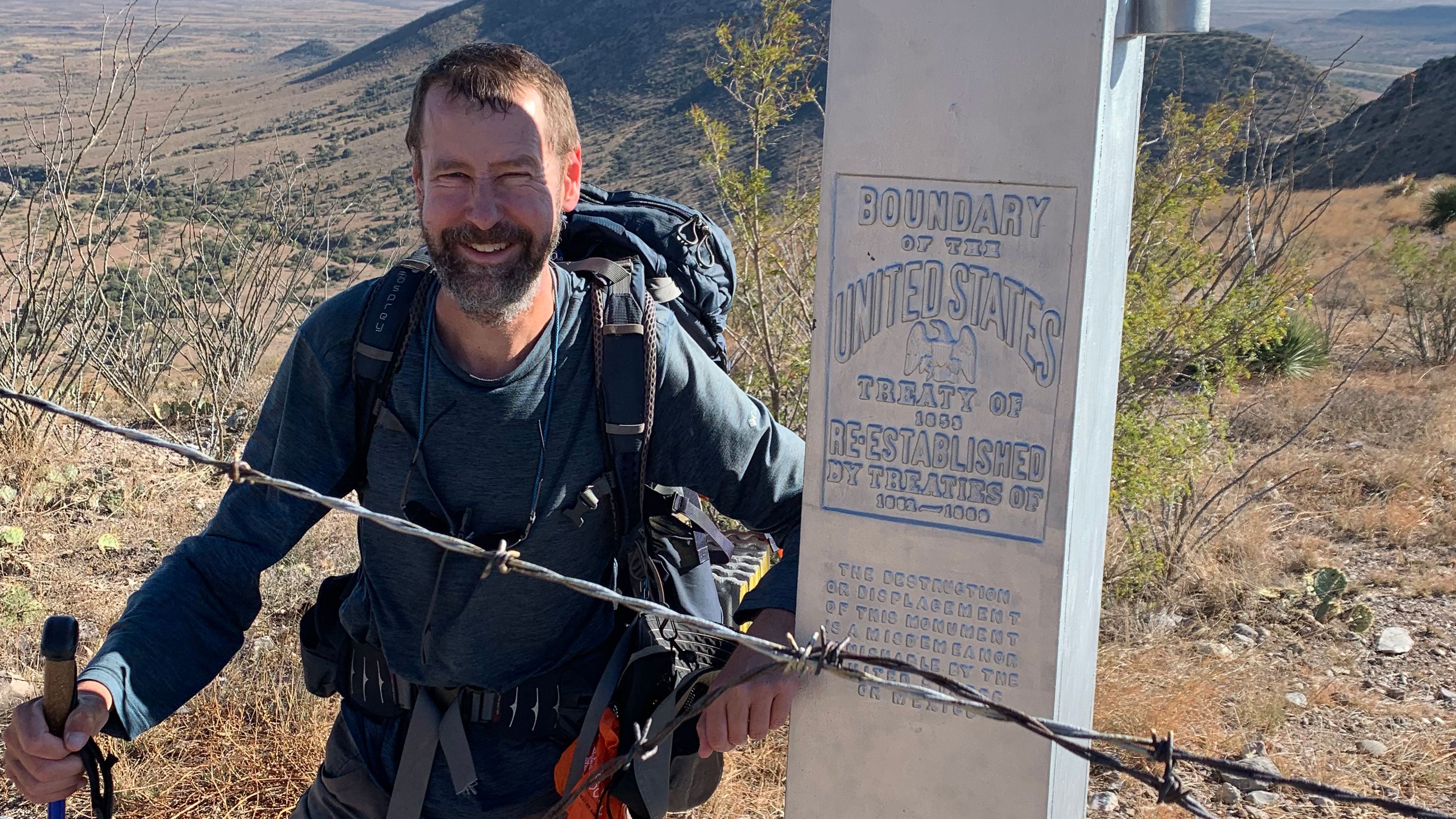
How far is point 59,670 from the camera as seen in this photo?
5.73ft

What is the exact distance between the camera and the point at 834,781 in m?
1.96

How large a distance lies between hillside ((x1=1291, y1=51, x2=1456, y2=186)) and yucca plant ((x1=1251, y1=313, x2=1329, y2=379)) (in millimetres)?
21338

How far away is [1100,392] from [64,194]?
5210mm

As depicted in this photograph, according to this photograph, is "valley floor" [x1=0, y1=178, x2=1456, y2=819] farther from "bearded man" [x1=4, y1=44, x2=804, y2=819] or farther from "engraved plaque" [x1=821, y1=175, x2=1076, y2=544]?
"engraved plaque" [x1=821, y1=175, x2=1076, y2=544]

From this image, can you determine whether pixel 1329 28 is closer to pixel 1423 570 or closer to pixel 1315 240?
pixel 1315 240

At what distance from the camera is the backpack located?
208cm

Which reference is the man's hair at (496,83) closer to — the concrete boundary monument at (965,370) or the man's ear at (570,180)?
the man's ear at (570,180)

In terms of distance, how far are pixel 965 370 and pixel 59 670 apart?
133 centimetres

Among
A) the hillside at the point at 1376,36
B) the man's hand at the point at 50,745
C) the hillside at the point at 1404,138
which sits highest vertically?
the hillside at the point at 1376,36

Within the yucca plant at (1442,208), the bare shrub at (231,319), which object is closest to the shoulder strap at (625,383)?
the bare shrub at (231,319)

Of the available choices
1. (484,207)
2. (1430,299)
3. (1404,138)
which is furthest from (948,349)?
(1404,138)

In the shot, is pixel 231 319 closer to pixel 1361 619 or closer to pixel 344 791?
pixel 344 791

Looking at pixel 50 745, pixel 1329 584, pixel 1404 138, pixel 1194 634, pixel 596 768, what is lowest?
pixel 1194 634

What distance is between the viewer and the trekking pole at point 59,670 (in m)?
1.70
